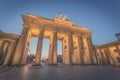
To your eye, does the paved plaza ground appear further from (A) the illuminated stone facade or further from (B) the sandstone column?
(B) the sandstone column

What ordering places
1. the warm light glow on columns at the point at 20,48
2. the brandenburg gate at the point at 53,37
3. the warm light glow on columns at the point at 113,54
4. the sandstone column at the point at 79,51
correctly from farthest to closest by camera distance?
the warm light glow on columns at the point at 113,54
the sandstone column at the point at 79,51
the brandenburg gate at the point at 53,37
the warm light glow on columns at the point at 20,48

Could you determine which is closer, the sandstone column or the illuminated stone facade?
the illuminated stone facade

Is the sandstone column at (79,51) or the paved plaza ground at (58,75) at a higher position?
the sandstone column at (79,51)

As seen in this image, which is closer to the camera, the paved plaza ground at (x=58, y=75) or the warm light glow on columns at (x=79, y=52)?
the paved plaza ground at (x=58, y=75)

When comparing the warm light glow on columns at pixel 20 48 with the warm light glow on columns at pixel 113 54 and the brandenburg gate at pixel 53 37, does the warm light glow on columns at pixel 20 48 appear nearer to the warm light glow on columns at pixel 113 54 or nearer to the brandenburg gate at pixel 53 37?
the brandenburg gate at pixel 53 37

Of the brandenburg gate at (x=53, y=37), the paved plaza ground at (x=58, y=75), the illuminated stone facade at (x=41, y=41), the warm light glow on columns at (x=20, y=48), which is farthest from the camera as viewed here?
the brandenburg gate at (x=53, y=37)

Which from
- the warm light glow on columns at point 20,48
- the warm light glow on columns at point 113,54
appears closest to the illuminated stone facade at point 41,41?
the warm light glow on columns at point 20,48

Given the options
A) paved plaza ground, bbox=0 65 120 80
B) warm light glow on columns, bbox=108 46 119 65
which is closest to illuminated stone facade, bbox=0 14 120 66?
warm light glow on columns, bbox=108 46 119 65

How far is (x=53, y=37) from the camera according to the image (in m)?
23.4

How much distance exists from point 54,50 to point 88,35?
17.4 m

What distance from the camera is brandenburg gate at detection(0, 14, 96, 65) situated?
19.8 m

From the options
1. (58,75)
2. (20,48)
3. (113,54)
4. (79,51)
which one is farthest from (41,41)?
(113,54)

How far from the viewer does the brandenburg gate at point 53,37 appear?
19.8 meters

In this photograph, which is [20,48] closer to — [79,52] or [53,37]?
[53,37]
